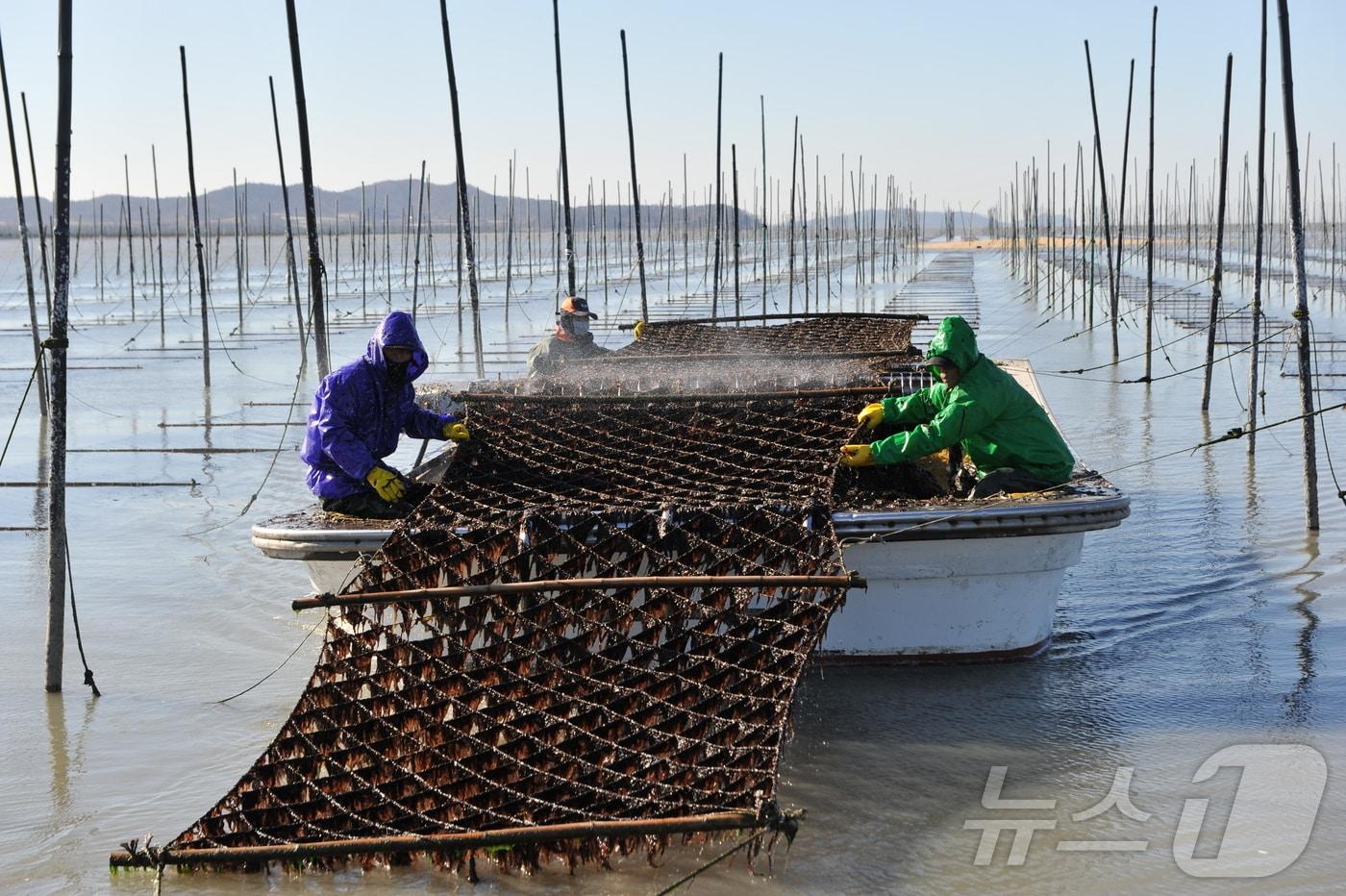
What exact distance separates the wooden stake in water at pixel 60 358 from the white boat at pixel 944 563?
0.87 metres

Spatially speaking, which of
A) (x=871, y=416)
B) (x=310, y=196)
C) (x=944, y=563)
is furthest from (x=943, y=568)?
(x=310, y=196)

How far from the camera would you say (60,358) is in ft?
20.8

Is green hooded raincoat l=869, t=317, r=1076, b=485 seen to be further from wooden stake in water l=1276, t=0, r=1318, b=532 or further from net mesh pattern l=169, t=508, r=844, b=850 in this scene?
wooden stake in water l=1276, t=0, r=1318, b=532

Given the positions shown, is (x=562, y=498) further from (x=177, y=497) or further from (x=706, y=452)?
(x=177, y=497)

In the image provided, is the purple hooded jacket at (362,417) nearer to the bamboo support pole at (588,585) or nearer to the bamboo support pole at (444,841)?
the bamboo support pole at (588,585)

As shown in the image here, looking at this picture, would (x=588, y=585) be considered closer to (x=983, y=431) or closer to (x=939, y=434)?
(x=939, y=434)

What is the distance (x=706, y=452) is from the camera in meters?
7.29

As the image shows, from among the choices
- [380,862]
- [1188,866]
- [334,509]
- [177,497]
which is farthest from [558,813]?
[177,497]

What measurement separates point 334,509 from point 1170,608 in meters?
4.41

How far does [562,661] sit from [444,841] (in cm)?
133

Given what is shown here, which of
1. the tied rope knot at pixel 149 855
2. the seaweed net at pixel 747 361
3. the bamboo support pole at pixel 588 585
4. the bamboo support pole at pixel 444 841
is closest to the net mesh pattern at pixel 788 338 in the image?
the seaweed net at pixel 747 361

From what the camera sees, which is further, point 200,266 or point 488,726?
point 200,266

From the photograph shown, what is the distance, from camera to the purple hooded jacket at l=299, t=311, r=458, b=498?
7047 millimetres

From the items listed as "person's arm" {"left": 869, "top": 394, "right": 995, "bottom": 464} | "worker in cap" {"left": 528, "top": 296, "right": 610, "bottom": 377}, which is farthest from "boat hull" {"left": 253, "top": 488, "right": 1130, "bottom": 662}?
"worker in cap" {"left": 528, "top": 296, "right": 610, "bottom": 377}
